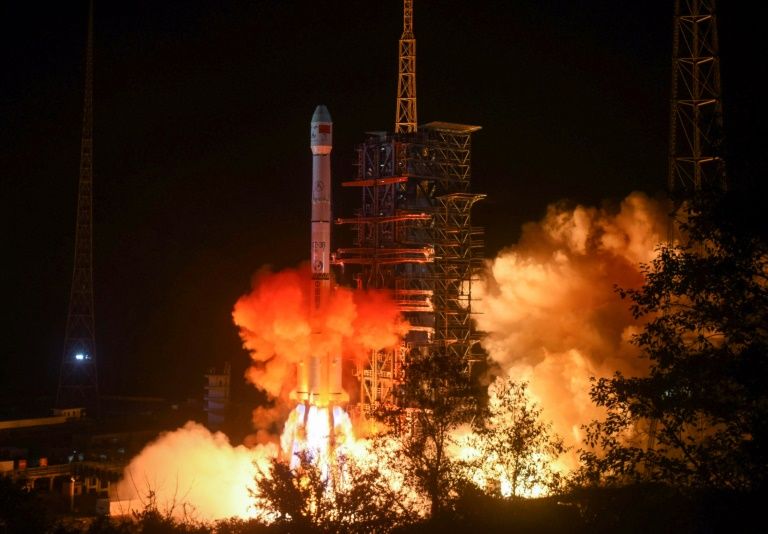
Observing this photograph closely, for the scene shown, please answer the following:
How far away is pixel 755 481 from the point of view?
61.6 feet

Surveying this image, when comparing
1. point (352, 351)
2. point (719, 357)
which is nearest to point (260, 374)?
point (352, 351)

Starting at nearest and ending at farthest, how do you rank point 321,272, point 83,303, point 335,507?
point 335,507 < point 321,272 < point 83,303

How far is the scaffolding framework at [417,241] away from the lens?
4878cm

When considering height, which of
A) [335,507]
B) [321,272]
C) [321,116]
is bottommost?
[335,507]

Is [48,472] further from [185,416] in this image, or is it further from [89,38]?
[89,38]

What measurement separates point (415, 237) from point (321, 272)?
5.39 meters

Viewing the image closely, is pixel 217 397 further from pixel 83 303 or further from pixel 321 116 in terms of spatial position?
pixel 321 116

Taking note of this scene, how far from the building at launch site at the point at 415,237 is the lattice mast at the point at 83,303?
20.1m

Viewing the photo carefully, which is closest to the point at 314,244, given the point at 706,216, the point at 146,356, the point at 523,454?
the point at 523,454

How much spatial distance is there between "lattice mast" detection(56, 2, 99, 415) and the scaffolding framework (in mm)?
20014

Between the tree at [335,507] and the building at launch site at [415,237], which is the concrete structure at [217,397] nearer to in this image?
the building at launch site at [415,237]

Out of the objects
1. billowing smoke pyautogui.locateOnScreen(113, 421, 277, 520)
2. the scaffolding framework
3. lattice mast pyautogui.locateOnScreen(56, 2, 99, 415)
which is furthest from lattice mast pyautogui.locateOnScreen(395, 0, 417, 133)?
lattice mast pyautogui.locateOnScreen(56, 2, 99, 415)

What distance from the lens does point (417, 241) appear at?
4941 cm

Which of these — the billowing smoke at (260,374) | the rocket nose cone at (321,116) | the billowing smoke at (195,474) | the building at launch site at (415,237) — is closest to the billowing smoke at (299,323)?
the billowing smoke at (260,374)
